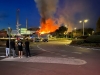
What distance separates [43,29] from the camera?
98.2 meters

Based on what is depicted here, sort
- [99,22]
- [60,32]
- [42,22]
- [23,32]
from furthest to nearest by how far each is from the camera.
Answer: [60,32], [23,32], [42,22], [99,22]

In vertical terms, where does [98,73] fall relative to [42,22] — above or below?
below

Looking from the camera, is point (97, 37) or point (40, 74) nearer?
point (40, 74)

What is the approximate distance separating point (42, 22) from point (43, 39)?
29671 millimetres

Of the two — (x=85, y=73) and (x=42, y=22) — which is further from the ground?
(x=42, y=22)

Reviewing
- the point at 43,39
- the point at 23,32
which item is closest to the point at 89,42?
the point at 43,39

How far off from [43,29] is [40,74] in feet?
290

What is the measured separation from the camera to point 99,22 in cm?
7850

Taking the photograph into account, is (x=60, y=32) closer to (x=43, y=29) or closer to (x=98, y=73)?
(x=43, y=29)

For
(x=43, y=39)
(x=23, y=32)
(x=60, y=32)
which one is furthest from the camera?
(x=60, y=32)

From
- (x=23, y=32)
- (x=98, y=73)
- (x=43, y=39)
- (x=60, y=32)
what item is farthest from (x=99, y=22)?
(x=98, y=73)

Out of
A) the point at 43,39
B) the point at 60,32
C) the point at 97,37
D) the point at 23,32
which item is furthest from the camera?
the point at 60,32

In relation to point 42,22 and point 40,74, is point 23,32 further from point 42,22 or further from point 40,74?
point 40,74

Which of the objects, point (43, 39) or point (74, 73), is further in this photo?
point (43, 39)
